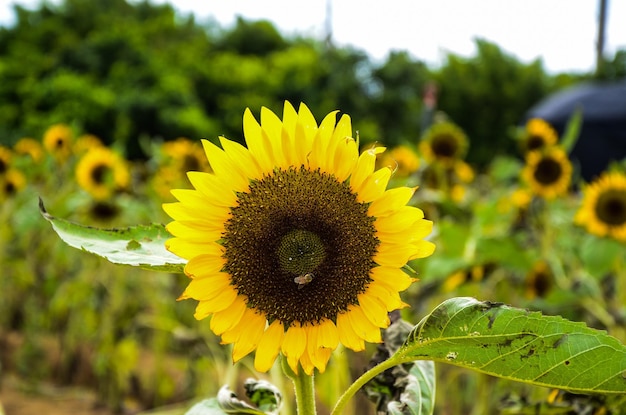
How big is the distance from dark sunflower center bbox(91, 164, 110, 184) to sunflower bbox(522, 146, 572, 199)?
1.29 m

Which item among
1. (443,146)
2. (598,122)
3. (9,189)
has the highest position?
(598,122)

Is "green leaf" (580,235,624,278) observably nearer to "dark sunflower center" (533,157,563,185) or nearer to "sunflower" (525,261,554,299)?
"sunflower" (525,261,554,299)

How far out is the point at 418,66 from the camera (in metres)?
11.3

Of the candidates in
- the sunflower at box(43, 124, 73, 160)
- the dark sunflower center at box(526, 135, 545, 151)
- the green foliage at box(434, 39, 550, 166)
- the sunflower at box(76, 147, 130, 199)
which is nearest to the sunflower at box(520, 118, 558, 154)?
the dark sunflower center at box(526, 135, 545, 151)

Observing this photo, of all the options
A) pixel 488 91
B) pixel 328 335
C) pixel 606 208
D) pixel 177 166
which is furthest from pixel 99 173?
pixel 488 91

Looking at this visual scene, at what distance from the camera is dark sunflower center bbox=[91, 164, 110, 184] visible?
2.24m

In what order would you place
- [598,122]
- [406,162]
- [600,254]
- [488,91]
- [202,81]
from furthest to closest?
[488,91] < [202,81] < [598,122] < [406,162] < [600,254]

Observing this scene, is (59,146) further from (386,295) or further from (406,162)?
(386,295)

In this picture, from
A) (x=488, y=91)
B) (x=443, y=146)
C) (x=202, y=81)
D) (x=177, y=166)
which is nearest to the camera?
(x=443, y=146)

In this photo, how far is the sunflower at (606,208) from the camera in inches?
65.6

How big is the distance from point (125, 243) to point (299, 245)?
0.13 meters

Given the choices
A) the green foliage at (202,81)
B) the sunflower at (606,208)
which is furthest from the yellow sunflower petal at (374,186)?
the green foliage at (202,81)

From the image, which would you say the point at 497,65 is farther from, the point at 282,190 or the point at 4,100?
the point at 282,190

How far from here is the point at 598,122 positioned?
791 cm
